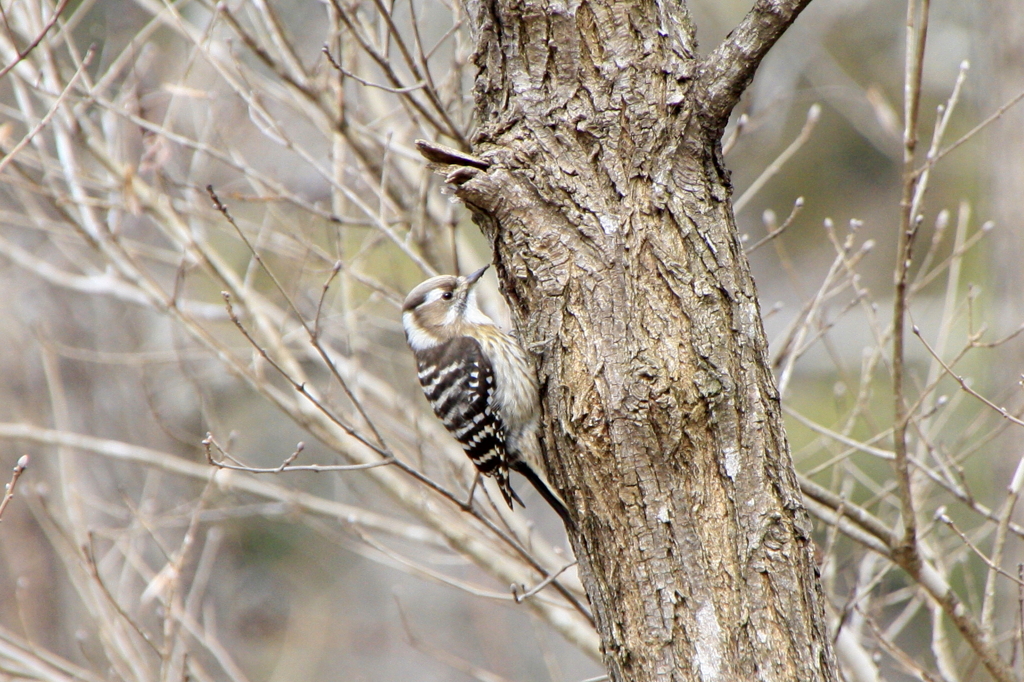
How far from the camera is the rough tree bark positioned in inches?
103

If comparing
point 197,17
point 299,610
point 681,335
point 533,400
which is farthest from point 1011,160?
point 299,610

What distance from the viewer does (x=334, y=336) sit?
613cm

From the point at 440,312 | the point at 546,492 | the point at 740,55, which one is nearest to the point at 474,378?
the point at 440,312

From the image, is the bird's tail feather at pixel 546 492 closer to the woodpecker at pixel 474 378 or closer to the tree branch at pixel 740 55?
the woodpecker at pixel 474 378

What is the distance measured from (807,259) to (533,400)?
Result: 11.9m

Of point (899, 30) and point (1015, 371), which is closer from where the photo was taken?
point (1015, 371)

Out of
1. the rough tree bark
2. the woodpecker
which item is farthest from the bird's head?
the rough tree bark

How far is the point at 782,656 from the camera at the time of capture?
8.33ft

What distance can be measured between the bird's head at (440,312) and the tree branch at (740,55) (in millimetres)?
2014

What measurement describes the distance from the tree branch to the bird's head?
6.61 ft

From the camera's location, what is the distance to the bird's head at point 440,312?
461 centimetres

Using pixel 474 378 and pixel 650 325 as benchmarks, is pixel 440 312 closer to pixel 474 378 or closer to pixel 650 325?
pixel 474 378

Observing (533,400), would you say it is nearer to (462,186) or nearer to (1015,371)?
(462,186)

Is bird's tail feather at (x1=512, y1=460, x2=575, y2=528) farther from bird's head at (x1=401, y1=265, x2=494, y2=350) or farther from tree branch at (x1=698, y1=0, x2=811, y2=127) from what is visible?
tree branch at (x1=698, y1=0, x2=811, y2=127)
